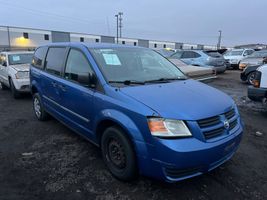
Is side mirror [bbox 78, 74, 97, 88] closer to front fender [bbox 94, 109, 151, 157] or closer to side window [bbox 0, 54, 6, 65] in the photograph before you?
front fender [bbox 94, 109, 151, 157]

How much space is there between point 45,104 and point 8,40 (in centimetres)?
4054

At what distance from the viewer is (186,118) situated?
258 cm

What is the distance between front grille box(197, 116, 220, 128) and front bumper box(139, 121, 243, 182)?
7.5 inches

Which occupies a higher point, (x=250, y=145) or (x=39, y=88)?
(x=39, y=88)

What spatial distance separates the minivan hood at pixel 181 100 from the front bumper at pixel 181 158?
299mm

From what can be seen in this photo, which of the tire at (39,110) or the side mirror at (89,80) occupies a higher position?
the side mirror at (89,80)

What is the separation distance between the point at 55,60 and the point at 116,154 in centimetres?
250

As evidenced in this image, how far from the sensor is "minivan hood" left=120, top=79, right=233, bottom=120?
104 inches

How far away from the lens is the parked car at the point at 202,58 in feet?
46.2

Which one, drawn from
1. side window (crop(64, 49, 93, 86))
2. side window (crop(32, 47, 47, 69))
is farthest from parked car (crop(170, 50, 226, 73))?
side window (crop(64, 49, 93, 86))

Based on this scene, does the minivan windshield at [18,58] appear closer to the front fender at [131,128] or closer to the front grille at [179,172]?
the front fender at [131,128]

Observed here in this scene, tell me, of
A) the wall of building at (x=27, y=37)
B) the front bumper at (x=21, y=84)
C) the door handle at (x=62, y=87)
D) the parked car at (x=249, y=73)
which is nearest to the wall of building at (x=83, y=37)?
the wall of building at (x=27, y=37)

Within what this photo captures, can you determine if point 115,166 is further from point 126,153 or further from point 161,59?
point 161,59

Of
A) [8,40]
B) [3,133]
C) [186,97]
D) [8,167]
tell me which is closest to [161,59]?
[186,97]
